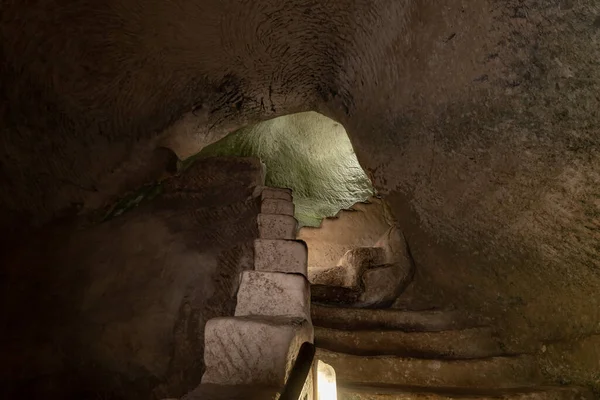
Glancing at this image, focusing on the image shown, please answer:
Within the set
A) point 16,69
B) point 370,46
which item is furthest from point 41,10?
point 370,46

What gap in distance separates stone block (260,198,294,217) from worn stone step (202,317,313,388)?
1.93 meters

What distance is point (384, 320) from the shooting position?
3.25 metres

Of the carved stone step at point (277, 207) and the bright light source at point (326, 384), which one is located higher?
the carved stone step at point (277, 207)

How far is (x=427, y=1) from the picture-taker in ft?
8.24

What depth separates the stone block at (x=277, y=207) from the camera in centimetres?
371

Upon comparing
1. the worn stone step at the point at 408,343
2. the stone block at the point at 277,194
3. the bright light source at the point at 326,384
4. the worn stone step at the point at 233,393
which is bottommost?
the worn stone step at the point at 233,393

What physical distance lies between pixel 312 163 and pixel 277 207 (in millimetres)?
3538

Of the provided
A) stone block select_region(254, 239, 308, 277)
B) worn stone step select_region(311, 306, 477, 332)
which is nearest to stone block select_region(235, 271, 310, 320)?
stone block select_region(254, 239, 308, 277)

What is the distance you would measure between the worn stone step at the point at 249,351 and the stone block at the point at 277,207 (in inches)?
76.0

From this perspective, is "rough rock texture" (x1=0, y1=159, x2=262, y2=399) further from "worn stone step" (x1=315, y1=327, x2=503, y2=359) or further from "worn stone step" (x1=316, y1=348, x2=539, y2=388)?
"worn stone step" (x1=316, y1=348, x2=539, y2=388)

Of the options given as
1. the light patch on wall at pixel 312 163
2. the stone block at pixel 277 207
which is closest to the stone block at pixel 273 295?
the stone block at pixel 277 207

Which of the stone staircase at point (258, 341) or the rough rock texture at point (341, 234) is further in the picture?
the rough rock texture at point (341, 234)

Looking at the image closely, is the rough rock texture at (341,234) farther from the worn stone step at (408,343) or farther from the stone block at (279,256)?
the stone block at (279,256)

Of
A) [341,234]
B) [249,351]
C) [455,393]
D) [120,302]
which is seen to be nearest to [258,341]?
[249,351]
